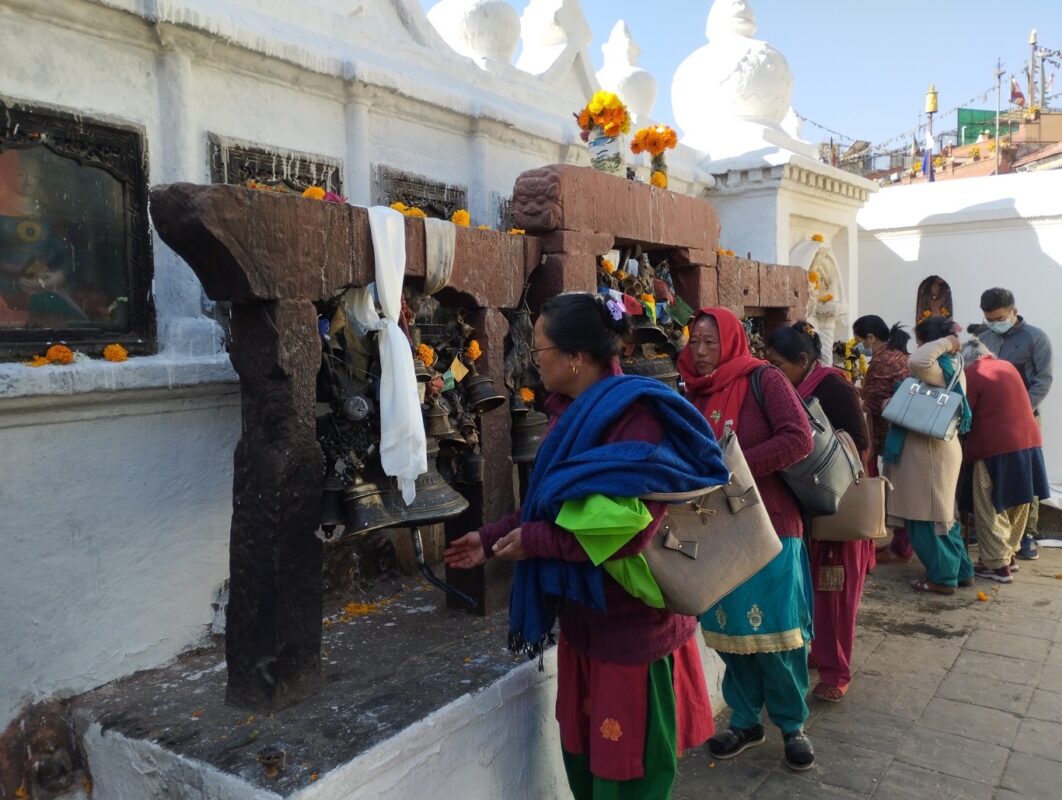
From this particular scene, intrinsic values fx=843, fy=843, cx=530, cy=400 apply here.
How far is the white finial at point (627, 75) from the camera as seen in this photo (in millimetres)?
6773

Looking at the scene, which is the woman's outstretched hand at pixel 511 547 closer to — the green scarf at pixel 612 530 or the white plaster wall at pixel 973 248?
the green scarf at pixel 612 530

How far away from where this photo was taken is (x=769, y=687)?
11.0ft

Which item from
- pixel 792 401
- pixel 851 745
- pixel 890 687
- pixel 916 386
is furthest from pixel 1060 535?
pixel 792 401

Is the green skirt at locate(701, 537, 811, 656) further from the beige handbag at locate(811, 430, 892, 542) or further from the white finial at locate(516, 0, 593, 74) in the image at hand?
the white finial at locate(516, 0, 593, 74)

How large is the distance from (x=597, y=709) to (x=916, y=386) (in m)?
3.92

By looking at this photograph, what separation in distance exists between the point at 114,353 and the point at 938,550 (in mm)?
4958

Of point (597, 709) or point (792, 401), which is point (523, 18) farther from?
point (597, 709)

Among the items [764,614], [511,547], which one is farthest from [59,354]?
[764,614]

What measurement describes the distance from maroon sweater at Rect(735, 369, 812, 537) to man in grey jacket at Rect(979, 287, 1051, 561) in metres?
4.16

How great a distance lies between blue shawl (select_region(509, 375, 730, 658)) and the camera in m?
2.12

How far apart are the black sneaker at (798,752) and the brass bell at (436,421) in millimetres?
1841

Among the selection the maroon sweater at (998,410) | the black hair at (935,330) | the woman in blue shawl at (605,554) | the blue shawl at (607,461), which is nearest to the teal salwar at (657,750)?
the woman in blue shawl at (605,554)

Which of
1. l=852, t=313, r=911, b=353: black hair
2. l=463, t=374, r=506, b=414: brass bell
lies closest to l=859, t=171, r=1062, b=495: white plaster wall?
l=852, t=313, r=911, b=353: black hair

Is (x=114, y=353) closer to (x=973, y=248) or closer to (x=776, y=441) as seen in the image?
(x=776, y=441)
